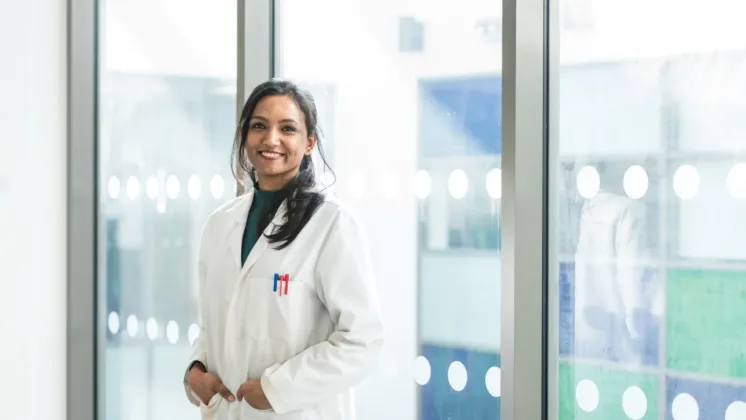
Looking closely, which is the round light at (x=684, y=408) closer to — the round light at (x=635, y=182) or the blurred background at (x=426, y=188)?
the blurred background at (x=426, y=188)

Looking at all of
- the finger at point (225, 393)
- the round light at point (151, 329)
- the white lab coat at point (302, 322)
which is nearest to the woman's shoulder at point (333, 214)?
the white lab coat at point (302, 322)

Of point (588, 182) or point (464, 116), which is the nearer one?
point (588, 182)

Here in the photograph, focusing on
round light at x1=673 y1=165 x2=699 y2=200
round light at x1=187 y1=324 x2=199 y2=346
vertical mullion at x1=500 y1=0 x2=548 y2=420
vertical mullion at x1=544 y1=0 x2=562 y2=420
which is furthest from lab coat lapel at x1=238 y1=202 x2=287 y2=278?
round light at x1=187 y1=324 x2=199 y2=346

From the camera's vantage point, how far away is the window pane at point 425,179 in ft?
6.29

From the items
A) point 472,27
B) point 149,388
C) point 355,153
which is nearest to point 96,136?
point 149,388

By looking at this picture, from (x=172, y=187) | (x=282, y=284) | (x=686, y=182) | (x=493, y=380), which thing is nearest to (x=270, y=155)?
(x=282, y=284)

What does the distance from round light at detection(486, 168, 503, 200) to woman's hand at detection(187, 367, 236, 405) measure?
0.76 meters

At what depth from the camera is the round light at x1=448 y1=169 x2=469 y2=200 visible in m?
1.95

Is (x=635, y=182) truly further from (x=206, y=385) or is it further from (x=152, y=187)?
(x=152, y=187)

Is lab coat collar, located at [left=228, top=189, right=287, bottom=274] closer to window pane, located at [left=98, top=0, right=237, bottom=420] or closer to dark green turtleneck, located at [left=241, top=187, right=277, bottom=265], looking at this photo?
dark green turtleneck, located at [left=241, top=187, right=277, bottom=265]

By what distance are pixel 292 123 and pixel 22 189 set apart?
4.65ft

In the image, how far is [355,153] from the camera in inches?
85.3

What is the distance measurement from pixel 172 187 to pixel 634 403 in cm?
162

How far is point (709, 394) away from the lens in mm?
1612
